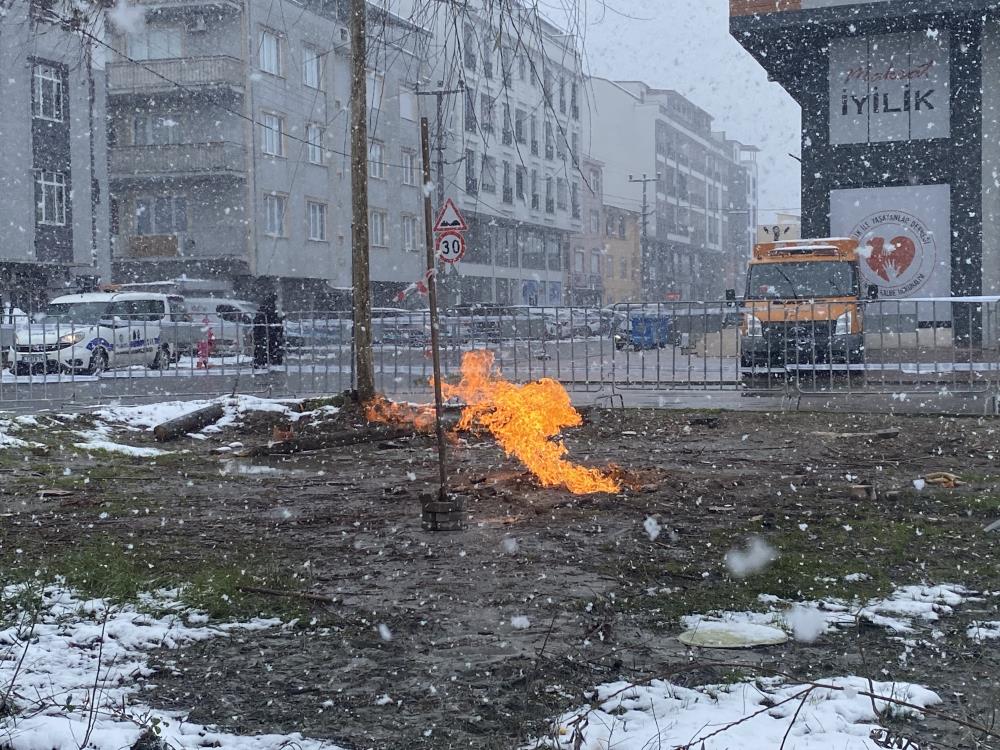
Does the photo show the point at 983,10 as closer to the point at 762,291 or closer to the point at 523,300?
the point at 762,291

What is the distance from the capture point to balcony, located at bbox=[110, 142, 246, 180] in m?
41.4

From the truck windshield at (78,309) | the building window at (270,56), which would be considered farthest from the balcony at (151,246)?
the truck windshield at (78,309)

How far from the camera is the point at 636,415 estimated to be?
13.8 meters

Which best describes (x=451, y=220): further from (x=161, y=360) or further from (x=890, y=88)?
(x=890, y=88)

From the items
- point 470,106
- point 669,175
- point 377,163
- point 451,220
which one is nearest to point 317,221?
point 377,163

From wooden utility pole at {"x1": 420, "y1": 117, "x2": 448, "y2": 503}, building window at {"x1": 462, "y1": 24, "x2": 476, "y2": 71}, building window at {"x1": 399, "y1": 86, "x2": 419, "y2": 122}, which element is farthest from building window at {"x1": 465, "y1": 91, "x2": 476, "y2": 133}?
building window at {"x1": 399, "y1": 86, "x2": 419, "y2": 122}

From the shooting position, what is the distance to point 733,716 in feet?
12.1

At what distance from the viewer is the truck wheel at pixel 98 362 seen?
699 inches

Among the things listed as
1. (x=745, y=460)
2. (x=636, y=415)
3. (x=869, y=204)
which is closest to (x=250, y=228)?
(x=869, y=204)

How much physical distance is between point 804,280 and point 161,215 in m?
30.7

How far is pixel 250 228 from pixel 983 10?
89.0 feet

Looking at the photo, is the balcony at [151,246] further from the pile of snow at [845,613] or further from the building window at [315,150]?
the pile of snow at [845,613]

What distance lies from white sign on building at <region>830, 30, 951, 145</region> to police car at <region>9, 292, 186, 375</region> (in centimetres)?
1856

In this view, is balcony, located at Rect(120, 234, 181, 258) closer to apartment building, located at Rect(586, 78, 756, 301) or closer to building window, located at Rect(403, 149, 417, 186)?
building window, located at Rect(403, 149, 417, 186)
